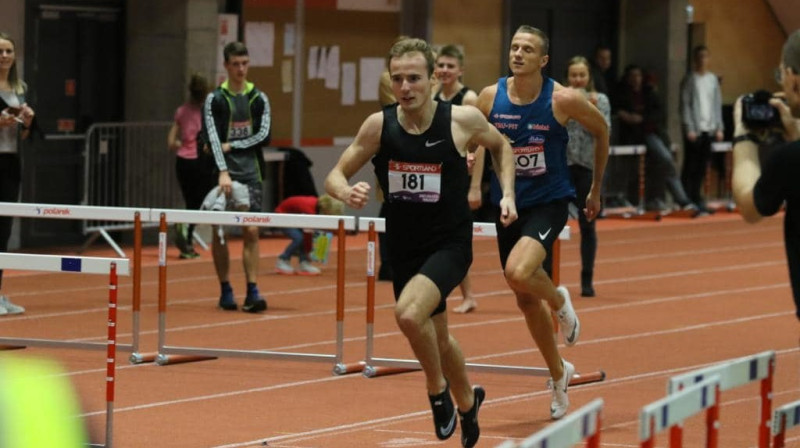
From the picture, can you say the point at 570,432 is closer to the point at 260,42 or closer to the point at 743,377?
the point at 743,377

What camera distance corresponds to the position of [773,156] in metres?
5.44

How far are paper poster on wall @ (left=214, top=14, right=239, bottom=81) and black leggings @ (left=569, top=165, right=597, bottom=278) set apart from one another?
5.67m

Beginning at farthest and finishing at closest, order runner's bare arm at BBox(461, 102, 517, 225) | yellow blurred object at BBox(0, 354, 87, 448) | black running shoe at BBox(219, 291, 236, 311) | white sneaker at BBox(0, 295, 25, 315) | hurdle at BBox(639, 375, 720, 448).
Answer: black running shoe at BBox(219, 291, 236, 311) < white sneaker at BBox(0, 295, 25, 315) < runner's bare arm at BBox(461, 102, 517, 225) < hurdle at BBox(639, 375, 720, 448) < yellow blurred object at BBox(0, 354, 87, 448)

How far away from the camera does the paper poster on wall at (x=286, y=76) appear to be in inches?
826

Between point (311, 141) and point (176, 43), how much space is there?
9.40 feet

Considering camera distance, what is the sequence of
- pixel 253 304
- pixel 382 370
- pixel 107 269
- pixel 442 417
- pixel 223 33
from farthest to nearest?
pixel 223 33
pixel 253 304
pixel 382 370
pixel 442 417
pixel 107 269

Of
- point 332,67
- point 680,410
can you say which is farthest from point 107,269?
point 332,67

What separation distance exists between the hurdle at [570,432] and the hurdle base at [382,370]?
6.14 metres

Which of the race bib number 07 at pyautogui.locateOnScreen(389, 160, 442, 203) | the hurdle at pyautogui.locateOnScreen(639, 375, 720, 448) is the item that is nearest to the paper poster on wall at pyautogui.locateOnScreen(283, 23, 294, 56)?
the race bib number 07 at pyautogui.locateOnScreen(389, 160, 442, 203)

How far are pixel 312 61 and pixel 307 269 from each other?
209 inches

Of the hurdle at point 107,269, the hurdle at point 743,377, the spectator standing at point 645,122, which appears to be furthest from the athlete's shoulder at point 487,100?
the spectator standing at point 645,122

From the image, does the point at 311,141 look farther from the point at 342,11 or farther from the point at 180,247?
the point at 180,247

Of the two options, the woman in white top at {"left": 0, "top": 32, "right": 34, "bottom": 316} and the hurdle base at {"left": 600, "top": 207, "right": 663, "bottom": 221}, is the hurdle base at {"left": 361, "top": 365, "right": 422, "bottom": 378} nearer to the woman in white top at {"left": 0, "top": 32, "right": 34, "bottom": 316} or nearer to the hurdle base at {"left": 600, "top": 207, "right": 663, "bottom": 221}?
the woman in white top at {"left": 0, "top": 32, "right": 34, "bottom": 316}

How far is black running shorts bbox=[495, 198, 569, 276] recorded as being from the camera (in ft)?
30.3
